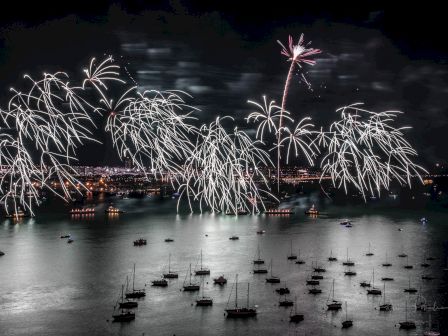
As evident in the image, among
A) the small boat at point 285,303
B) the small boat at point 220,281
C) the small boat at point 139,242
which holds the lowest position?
the small boat at point 285,303

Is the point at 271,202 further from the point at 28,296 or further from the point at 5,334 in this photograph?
the point at 5,334

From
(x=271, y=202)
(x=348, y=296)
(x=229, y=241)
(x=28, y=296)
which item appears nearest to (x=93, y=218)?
(x=229, y=241)

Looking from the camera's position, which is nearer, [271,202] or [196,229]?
[196,229]

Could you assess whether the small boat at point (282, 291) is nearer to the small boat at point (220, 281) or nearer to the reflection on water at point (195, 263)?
the reflection on water at point (195, 263)

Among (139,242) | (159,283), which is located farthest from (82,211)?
(159,283)

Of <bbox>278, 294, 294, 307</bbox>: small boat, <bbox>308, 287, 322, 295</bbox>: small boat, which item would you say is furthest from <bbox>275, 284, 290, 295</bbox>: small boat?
<bbox>278, 294, 294, 307</bbox>: small boat

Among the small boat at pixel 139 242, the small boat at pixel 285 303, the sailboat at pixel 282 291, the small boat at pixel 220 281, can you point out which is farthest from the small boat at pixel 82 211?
the small boat at pixel 285 303

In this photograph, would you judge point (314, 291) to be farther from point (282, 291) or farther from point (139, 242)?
point (139, 242)

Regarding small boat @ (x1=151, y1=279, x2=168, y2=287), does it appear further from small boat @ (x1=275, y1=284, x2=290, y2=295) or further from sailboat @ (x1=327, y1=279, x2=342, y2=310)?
sailboat @ (x1=327, y1=279, x2=342, y2=310)
